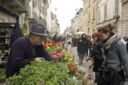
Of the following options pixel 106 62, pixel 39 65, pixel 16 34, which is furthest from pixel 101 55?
pixel 16 34

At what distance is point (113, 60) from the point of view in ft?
23.7

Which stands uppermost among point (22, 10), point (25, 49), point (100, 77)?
point (22, 10)

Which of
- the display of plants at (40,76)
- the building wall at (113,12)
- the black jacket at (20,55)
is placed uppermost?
the building wall at (113,12)

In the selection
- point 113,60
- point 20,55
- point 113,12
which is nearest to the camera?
point 20,55

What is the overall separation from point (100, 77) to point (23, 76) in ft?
9.03

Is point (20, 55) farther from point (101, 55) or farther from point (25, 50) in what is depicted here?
point (101, 55)

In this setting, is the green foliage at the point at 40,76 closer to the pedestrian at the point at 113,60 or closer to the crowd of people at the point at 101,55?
the crowd of people at the point at 101,55

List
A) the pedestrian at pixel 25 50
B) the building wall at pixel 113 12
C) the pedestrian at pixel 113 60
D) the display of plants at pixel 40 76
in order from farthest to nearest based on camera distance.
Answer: the building wall at pixel 113 12 < the pedestrian at pixel 113 60 < the pedestrian at pixel 25 50 < the display of plants at pixel 40 76

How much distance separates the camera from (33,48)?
19.8 ft

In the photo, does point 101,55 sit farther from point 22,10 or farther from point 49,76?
point 22,10

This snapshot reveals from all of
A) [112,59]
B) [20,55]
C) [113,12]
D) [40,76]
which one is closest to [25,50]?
[20,55]

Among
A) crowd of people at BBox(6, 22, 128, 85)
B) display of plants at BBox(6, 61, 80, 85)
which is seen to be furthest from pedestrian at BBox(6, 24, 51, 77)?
display of plants at BBox(6, 61, 80, 85)

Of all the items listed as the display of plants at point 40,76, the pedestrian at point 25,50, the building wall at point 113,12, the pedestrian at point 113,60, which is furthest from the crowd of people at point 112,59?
the building wall at point 113,12

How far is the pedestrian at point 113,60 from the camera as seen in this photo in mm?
7160
